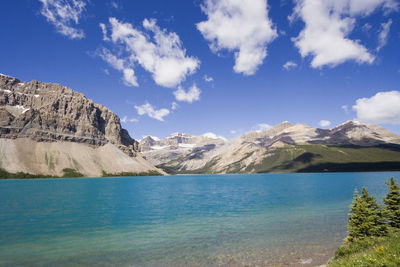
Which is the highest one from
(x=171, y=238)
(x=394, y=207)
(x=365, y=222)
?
(x=394, y=207)

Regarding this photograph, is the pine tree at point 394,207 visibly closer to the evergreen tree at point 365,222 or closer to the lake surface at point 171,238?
the evergreen tree at point 365,222

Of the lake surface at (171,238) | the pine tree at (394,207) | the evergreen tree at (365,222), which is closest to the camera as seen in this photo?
the evergreen tree at (365,222)

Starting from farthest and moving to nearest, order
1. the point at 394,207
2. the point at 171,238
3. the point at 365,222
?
the point at 171,238
the point at 394,207
the point at 365,222

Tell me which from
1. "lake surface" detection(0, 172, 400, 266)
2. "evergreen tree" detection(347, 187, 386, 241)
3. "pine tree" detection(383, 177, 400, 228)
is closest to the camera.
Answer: "evergreen tree" detection(347, 187, 386, 241)

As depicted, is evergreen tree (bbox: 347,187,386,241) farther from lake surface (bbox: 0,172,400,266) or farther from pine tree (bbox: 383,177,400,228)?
lake surface (bbox: 0,172,400,266)

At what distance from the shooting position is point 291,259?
2705cm

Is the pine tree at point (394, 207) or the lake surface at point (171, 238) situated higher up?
the pine tree at point (394, 207)

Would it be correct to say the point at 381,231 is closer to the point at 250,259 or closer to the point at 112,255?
the point at 250,259

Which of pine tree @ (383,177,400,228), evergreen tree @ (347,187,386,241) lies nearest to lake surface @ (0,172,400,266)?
evergreen tree @ (347,187,386,241)

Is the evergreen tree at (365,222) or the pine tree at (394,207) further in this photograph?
the pine tree at (394,207)

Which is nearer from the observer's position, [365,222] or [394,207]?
[365,222]

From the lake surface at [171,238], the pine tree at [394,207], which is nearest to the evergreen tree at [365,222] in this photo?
the pine tree at [394,207]

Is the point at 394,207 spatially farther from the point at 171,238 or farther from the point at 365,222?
the point at 171,238

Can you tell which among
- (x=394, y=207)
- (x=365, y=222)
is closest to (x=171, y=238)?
(x=365, y=222)
